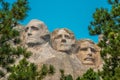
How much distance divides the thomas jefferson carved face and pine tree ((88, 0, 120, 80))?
24.4 meters

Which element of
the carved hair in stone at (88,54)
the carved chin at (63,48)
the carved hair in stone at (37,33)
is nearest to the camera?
the carved hair in stone at (37,33)

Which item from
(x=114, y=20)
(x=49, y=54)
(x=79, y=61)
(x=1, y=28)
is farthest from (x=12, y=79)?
(x=79, y=61)

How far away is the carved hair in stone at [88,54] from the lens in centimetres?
5259

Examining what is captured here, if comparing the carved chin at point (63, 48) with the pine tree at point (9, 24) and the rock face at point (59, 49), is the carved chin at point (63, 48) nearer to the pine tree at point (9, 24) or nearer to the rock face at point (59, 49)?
the rock face at point (59, 49)

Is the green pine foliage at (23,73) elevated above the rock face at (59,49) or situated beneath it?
situated beneath

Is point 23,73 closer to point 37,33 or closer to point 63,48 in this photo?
point 37,33

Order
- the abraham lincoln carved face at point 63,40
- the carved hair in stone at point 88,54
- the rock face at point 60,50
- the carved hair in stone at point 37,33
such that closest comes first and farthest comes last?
the rock face at point 60,50, the carved hair in stone at point 37,33, the abraham lincoln carved face at point 63,40, the carved hair in stone at point 88,54

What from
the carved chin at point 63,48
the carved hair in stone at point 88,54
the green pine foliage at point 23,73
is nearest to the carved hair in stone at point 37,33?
the carved chin at point 63,48

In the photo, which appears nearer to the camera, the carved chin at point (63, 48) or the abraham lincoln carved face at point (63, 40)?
the carved chin at point (63, 48)

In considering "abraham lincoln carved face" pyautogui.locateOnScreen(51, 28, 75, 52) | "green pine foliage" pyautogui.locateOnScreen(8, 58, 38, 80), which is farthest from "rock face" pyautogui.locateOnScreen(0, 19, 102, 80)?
"green pine foliage" pyautogui.locateOnScreen(8, 58, 38, 80)

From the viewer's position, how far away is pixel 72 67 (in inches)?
1895

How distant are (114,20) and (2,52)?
23.9 feet

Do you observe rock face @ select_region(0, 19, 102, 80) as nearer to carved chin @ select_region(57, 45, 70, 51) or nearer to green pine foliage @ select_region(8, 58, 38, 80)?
carved chin @ select_region(57, 45, 70, 51)

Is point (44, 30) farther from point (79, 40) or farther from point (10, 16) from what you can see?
point (10, 16)
